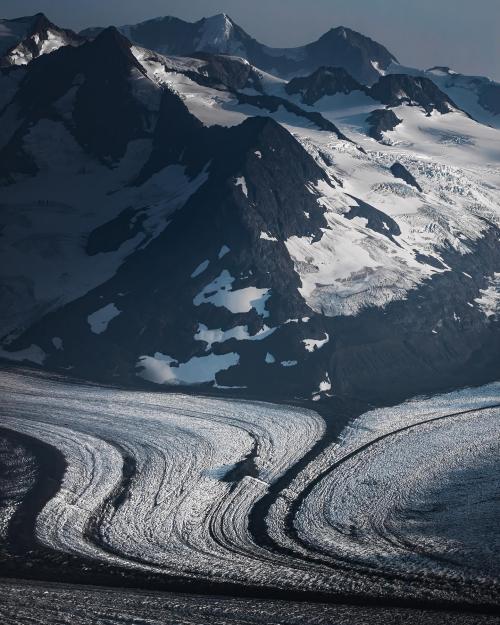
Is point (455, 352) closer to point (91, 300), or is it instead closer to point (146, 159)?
point (91, 300)

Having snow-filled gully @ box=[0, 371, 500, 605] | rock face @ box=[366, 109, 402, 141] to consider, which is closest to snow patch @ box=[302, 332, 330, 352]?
snow-filled gully @ box=[0, 371, 500, 605]

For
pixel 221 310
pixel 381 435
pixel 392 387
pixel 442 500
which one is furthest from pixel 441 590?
pixel 221 310

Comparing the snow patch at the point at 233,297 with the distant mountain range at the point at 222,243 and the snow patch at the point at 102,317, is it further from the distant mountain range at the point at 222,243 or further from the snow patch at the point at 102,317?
the snow patch at the point at 102,317

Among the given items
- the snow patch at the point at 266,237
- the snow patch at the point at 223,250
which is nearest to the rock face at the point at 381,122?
the snow patch at the point at 266,237

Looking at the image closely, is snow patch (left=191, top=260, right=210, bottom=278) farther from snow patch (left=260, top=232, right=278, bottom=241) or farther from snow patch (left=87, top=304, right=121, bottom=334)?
snow patch (left=87, top=304, right=121, bottom=334)

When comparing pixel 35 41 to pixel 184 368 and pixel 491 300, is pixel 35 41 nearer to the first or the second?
pixel 184 368
